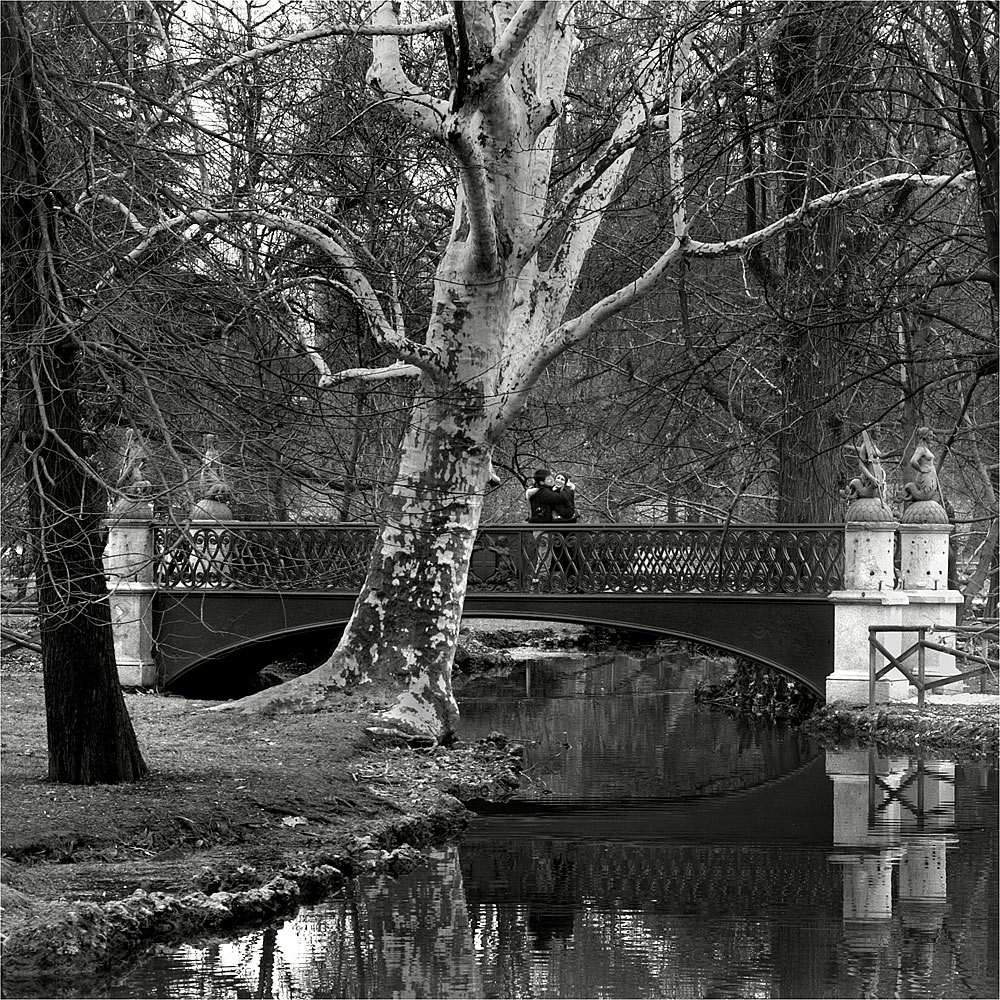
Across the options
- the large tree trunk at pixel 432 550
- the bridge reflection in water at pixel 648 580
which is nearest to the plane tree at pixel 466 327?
the large tree trunk at pixel 432 550

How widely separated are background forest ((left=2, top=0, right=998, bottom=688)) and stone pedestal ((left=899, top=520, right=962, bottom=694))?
1.91 metres

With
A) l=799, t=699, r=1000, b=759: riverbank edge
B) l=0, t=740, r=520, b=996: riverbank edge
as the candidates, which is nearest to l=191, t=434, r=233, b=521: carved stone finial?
l=0, t=740, r=520, b=996: riverbank edge

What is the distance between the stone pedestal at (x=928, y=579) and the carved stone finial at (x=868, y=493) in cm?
64

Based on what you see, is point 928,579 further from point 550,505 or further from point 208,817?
point 208,817

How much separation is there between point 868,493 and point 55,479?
13.1 meters

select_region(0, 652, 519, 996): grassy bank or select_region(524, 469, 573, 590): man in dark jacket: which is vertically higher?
select_region(524, 469, 573, 590): man in dark jacket

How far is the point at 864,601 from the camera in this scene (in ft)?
66.4

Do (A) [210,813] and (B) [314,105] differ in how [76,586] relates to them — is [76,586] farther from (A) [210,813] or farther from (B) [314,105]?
(B) [314,105]

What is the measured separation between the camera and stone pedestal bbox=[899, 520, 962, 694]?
68.4 ft

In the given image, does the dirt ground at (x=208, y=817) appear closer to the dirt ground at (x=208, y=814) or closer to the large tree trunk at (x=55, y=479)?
the dirt ground at (x=208, y=814)

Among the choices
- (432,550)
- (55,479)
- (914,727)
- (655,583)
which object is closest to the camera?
(55,479)

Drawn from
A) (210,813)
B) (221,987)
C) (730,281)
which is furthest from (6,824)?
(730,281)

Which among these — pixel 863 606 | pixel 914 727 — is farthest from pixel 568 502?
pixel 914 727

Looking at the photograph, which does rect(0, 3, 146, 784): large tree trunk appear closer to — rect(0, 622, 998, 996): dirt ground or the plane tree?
rect(0, 622, 998, 996): dirt ground
